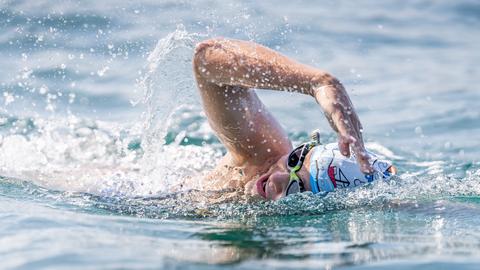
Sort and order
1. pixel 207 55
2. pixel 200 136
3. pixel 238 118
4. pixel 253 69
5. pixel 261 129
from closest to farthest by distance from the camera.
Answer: pixel 253 69
pixel 207 55
pixel 238 118
pixel 261 129
pixel 200 136


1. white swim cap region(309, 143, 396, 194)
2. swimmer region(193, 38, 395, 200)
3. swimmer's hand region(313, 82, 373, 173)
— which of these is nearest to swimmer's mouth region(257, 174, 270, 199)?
swimmer region(193, 38, 395, 200)

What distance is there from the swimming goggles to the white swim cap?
0.23 ft

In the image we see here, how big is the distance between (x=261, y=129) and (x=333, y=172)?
0.59 m

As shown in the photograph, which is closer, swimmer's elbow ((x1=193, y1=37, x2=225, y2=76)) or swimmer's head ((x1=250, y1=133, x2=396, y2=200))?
swimmer's elbow ((x1=193, y1=37, x2=225, y2=76))

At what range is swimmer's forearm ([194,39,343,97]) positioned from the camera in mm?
4828

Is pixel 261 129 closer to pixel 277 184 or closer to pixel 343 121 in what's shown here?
pixel 277 184

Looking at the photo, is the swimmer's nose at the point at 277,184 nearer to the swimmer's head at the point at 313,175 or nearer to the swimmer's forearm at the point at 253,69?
the swimmer's head at the point at 313,175

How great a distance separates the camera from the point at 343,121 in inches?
173

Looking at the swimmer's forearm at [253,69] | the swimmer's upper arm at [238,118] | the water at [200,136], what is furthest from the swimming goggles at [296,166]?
the swimmer's forearm at [253,69]

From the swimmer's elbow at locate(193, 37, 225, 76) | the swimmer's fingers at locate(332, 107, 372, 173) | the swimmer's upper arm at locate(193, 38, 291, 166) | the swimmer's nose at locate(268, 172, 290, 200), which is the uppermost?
the swimmer's elbow at locate(193, 37, 225, 76)

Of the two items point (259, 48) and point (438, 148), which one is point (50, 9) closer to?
point (438, 148)

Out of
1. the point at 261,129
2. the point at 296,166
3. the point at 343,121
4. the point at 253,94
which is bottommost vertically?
the point at 296,166

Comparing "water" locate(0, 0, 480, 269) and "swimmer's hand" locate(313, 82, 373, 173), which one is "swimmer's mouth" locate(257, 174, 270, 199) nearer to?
"water" locate(0, 0, 480, 269)

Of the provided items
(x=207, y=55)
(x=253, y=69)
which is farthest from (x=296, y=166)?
(x=207, y=55)
